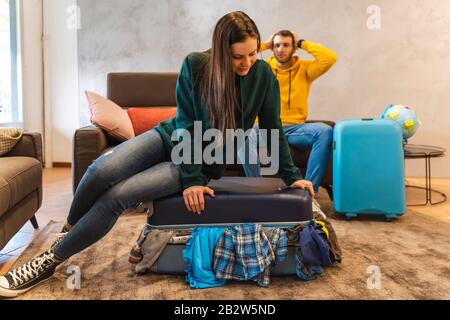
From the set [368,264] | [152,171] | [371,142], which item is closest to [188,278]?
[152,171]

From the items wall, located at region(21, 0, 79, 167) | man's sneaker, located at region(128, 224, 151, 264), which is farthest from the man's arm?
wall, located at region(21, 0, 79, 167)

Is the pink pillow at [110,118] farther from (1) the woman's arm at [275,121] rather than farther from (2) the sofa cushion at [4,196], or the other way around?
(1) the woman's arm at [275,121]

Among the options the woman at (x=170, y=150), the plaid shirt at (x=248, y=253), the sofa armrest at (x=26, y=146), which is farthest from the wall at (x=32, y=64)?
the plaid shirt at (x=248, y=253)

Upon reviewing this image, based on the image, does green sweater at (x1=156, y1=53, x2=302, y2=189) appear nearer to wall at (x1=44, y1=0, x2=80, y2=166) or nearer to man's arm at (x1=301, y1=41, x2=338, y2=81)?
man's arm at (x1=301, y1=41, x2=338, y2=81)

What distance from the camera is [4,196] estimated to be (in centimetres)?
170

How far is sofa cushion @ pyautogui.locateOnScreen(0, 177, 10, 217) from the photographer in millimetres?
1678

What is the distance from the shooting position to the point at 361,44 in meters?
3.93

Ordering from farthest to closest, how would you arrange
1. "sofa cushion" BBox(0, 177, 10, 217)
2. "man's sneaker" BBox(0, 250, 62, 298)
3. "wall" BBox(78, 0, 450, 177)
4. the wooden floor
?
1. "wall" BBox(78, 0, 450, 177)
2. the wooden floor
3. "sofa cushion" BBox(0, 177, 10, 217)
4. "man's sneaker" BBox(0, 250, 62, 298)

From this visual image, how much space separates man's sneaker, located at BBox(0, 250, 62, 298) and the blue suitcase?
1.61m

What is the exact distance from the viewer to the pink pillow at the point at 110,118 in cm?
270

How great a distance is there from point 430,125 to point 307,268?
2.81m

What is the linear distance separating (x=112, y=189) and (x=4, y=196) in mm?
490

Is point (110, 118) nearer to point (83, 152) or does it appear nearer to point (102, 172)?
point (83, 152)
